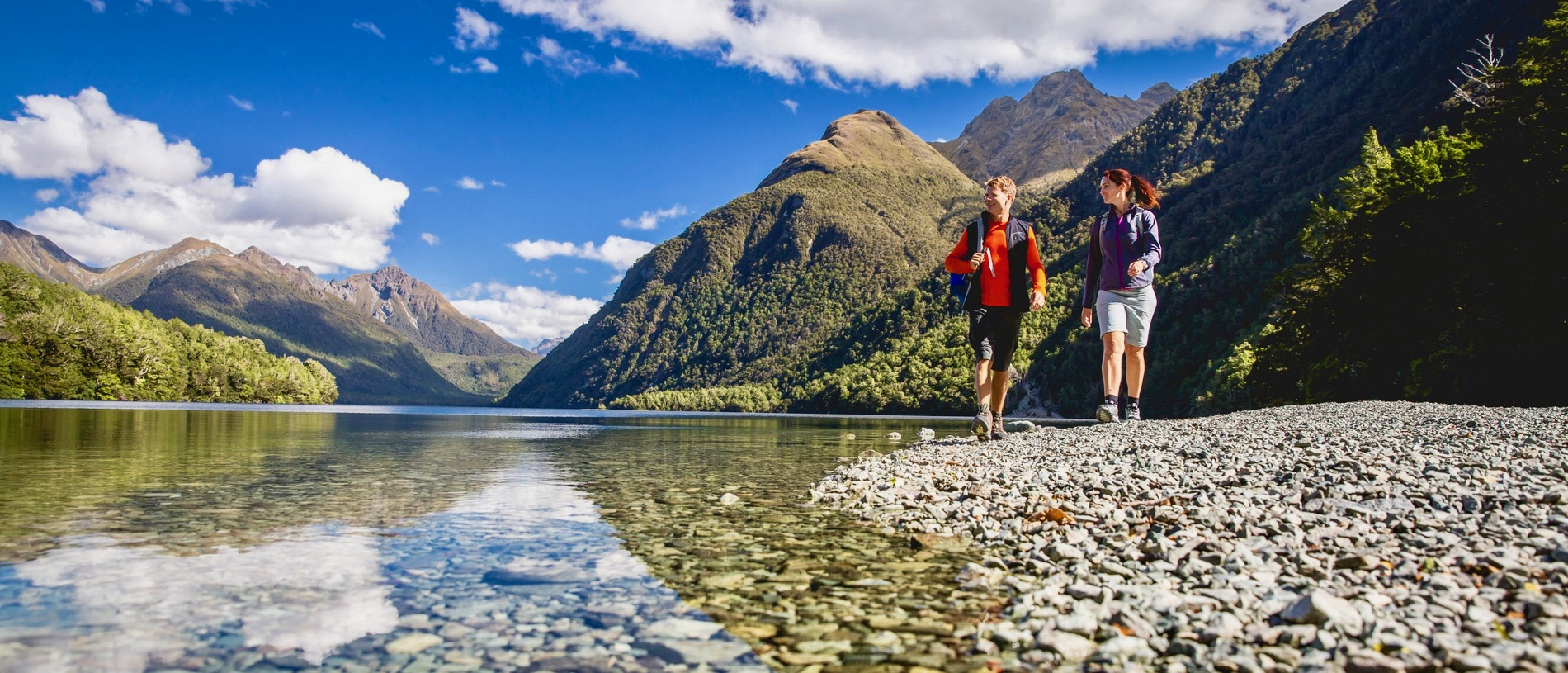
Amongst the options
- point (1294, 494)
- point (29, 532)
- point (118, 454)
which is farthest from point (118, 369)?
point (1294, 494)

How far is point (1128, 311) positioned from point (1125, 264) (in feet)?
2.66

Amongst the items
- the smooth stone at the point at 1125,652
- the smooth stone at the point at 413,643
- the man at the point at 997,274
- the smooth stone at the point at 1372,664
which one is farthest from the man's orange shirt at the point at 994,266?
the smooth stone at the point at 413,643

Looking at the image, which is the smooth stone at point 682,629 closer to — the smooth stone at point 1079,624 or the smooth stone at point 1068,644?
the smooth stone at point 1068,644

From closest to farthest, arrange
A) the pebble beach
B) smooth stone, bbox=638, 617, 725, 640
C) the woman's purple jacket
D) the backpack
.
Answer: the pebble beach → smooth stone, bbox=638, 617, 725, 640 → the backpack → the woman's purple jacket

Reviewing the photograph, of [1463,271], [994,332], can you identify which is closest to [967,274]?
[994,332]

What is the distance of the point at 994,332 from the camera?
43.6ft

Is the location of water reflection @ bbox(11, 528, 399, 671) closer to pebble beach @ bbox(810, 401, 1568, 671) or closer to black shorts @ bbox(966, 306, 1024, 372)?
pebble beach @ bbox(810, 401, 1568, 671)

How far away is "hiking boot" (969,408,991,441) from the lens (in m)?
15.7

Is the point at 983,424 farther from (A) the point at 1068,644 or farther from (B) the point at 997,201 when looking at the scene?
(A) the point at 1068,644

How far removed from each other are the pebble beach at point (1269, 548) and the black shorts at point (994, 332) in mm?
2681

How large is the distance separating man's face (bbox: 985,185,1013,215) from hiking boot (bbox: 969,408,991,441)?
4267 mm

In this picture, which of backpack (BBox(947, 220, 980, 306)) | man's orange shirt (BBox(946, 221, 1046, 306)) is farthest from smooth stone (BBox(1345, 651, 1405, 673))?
man's orange shirt (BBox(946, 221, 1046, 306))

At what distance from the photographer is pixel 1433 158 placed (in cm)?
4472

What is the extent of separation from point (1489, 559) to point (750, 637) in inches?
173
